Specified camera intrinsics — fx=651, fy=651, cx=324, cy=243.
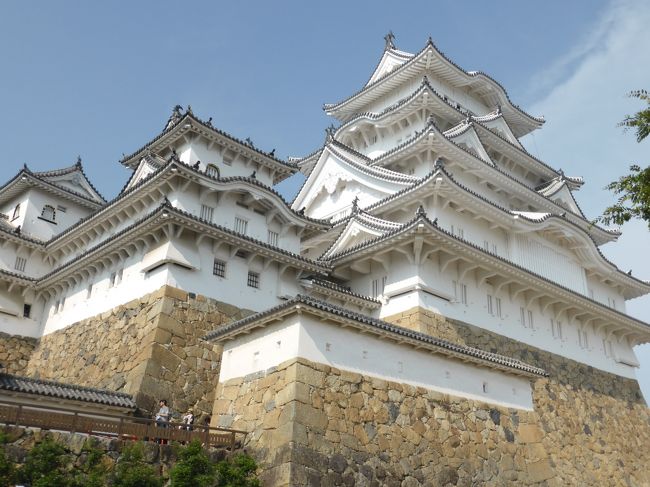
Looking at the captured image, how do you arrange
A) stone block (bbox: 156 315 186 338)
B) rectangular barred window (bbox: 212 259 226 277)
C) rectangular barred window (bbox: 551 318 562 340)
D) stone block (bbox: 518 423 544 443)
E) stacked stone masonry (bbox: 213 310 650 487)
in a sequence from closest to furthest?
stacked stone masonry (bbox: 213 310 650 487) → stone block (bbox: 518 423 544 443) → stone block (bbox: 156 315 186 338) → rectangular barred window (bbox: 212 259 226 277) → rectangular barred window (bbox: 551 318 562 340)

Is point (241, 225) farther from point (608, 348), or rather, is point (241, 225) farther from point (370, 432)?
point (608, 348)

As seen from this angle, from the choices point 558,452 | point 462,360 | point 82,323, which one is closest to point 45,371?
point 82,323

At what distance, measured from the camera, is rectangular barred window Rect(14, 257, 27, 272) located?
79.3ft

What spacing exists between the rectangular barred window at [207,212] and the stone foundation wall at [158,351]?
115 inches

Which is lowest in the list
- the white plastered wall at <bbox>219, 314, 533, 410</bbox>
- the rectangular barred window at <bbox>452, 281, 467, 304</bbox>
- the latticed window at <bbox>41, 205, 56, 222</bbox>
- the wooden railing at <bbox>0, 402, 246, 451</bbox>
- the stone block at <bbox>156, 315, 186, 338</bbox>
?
the wooden railing at <bbox>0, 402, 246, 451</bbox>

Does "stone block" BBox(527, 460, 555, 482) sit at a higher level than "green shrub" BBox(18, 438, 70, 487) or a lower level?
higher

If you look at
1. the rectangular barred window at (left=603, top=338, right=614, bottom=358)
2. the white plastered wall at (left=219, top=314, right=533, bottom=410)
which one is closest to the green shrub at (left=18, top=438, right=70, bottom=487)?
the white plastered wall at (left=219, top=314, right=533, bottom=410)

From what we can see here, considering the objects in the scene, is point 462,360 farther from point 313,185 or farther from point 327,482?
point 313,185

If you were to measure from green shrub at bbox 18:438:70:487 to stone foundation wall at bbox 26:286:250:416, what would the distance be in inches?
178

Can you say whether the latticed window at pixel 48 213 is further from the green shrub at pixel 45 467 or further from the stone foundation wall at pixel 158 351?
the green shrub at pixel 45 467

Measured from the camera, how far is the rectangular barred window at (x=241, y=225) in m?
21.0

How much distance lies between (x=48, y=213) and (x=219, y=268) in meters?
11.0

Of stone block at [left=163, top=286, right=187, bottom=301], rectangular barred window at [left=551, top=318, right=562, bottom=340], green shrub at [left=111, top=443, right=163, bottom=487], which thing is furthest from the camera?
rectangular barred window at [left=551, top=318, right=562, bottom=340]

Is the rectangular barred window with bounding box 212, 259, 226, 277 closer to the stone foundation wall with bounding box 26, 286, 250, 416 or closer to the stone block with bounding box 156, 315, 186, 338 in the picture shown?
the stone foundation wall with bounding box 26, 286, 250, 416
